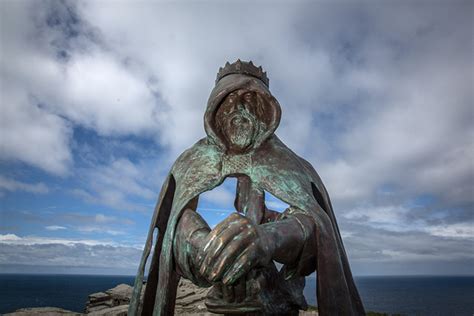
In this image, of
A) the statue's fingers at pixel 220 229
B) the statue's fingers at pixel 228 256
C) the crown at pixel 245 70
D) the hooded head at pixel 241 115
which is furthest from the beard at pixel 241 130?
the statue's fingers at pixel 228 256

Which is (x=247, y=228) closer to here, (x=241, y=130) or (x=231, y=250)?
(x=231, y=250)

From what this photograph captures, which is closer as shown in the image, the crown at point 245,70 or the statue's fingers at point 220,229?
the statue's fingers at point 220,229

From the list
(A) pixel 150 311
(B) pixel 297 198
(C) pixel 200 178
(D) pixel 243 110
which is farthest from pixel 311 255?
(A) pixel 150 311

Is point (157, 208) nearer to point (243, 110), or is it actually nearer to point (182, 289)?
point (243, 110)

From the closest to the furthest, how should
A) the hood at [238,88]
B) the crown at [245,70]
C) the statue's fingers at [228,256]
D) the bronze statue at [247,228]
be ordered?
the statue's fingers at [228,256]
the bronze statue at [247,228]
the hood at [238,88]
the crown at [245,70]


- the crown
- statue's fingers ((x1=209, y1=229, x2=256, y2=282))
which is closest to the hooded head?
the crown

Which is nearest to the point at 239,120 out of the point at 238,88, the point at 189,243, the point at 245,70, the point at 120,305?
the point at 238,88

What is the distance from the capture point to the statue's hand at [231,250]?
213 cm

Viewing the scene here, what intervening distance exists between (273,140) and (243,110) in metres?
0.45

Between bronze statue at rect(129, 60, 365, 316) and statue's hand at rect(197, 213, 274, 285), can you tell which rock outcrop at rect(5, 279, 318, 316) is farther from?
statue's hand at rect(197, 213, 274, 285)

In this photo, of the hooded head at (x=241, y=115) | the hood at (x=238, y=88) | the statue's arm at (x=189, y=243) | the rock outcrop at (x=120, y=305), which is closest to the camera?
the statue's arm at (x=189, y=243)

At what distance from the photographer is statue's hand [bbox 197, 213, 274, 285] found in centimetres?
213

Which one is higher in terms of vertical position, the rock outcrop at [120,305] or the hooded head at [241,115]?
the hooded head at [241,115]

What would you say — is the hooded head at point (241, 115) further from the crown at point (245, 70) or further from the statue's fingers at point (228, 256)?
the statue's fingers at point (228, 256)
